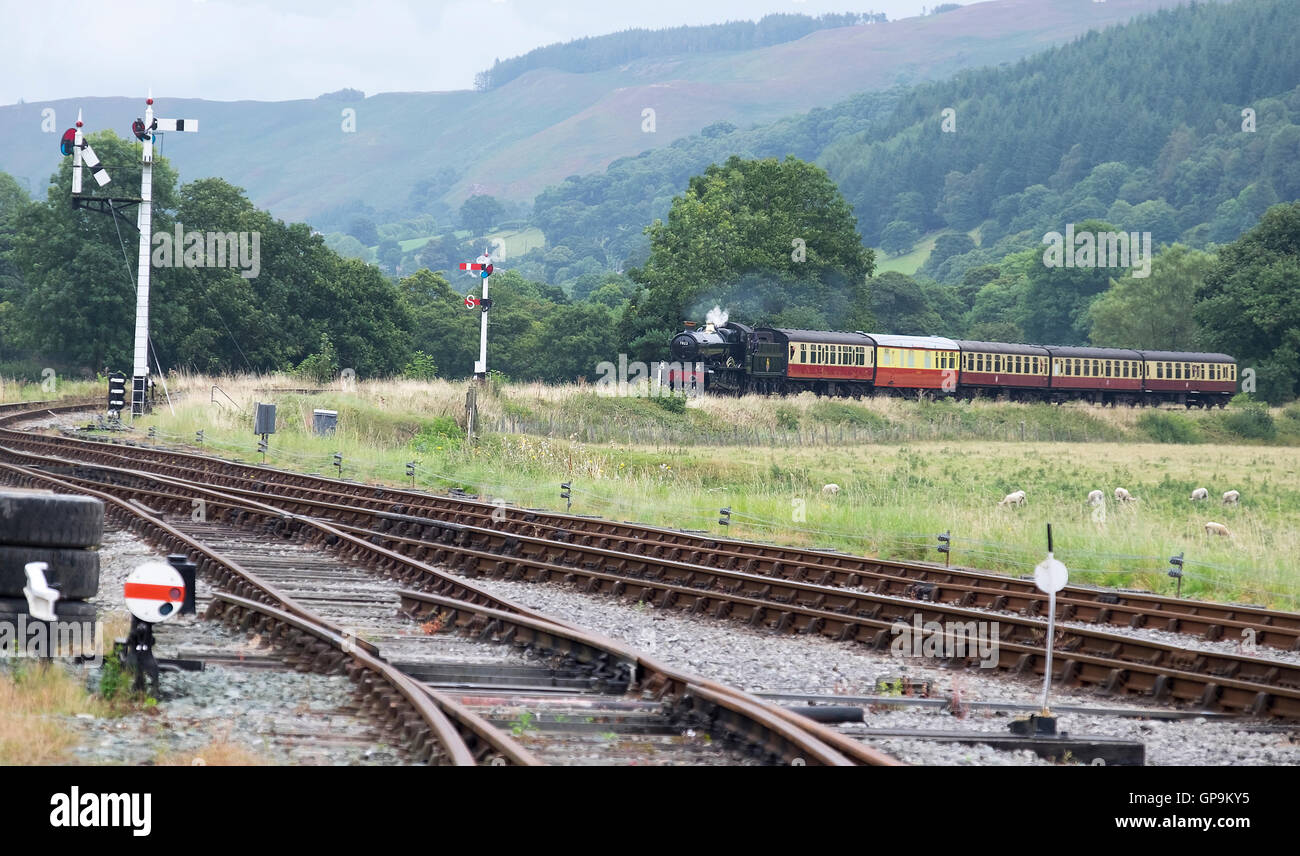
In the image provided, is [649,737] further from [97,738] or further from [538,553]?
[538,553]

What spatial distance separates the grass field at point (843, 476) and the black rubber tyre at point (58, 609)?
1199 cm

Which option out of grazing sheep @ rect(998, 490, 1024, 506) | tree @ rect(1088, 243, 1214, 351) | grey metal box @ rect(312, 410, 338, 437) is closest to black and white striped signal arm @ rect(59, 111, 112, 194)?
grey metal box @ rect(312, 410, 338, 437)

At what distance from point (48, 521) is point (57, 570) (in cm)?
36

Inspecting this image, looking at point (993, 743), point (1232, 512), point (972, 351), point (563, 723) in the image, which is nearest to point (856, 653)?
point (993, 743)

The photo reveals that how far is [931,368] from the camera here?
59.2 metres

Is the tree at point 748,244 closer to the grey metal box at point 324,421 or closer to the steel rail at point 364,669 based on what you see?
the grey metal box at point 324,421

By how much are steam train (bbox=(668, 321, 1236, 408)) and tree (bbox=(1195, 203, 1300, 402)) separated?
1.55 metres

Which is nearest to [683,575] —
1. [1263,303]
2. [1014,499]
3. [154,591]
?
[154,591]

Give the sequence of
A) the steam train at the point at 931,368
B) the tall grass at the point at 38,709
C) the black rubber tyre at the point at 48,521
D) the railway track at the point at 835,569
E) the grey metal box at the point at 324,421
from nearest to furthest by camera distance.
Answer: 1. the tall grass at the point at 38,709
2. the black rubber tyre at the point at 48,521
3. the railway track at the point at 835,569
4. the grey metal box at the point at 324,421
5. the steam train at the point at 931,368

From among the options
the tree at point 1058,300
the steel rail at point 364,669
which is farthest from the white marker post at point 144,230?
the tree at point 1058,300

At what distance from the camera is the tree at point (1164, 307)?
87.9 metres

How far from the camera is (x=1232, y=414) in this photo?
194 ft

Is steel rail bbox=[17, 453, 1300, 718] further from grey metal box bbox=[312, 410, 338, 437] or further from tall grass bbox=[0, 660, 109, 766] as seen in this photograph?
grey metal box bbox=[312, 410, 338, 437]

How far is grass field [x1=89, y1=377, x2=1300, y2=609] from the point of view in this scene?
19.0 m
